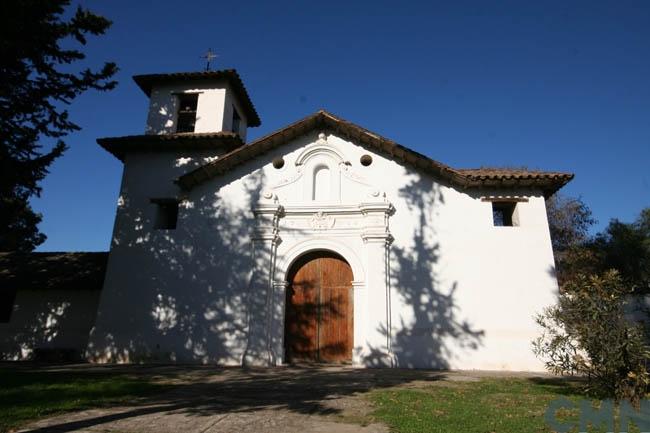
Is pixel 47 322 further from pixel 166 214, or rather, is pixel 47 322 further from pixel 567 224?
pixel 567 224

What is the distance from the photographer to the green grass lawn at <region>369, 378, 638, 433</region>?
15.5ft

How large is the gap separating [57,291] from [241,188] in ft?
23.9

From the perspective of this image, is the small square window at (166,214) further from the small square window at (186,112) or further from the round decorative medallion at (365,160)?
the round decorative medallion at (365,160)

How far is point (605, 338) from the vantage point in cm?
612

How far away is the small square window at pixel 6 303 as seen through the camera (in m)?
13.9

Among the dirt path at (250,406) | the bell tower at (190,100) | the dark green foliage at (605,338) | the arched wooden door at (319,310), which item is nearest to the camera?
the dirt path at (250,406)

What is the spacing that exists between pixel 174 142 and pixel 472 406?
11489 mm

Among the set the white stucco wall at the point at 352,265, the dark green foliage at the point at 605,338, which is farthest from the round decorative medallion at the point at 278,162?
the dark green foliage at the point at 605,338

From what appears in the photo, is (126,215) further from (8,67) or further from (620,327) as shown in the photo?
(620,327)

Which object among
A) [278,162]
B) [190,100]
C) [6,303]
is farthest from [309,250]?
[6,303]

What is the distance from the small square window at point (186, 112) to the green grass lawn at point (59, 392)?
9.01 meters

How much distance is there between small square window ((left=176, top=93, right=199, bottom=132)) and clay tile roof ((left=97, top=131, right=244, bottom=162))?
1396 millimetres

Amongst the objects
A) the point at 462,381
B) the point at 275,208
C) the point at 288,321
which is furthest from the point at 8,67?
the point at 462,381

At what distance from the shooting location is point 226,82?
48.2 ft
